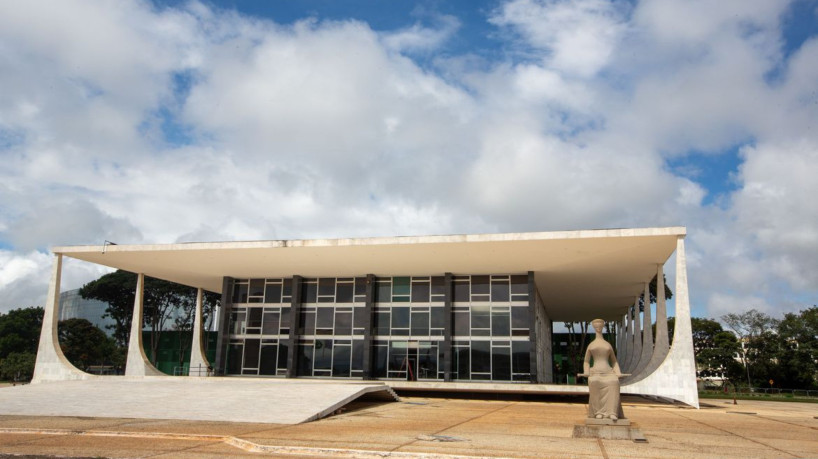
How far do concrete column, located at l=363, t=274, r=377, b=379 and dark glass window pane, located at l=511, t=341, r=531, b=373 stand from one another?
7379 mm

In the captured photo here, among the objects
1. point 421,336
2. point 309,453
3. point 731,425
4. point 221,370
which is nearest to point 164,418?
point 309,453

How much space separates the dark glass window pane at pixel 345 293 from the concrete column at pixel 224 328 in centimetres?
653

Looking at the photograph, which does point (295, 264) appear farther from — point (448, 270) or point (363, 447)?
point (363, 447)

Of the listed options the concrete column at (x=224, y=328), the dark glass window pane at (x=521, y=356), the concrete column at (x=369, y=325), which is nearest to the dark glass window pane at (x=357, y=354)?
the concrete column at (x=369, y=325)

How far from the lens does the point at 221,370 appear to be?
34188 mm

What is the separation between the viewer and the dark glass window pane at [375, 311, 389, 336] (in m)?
32.3

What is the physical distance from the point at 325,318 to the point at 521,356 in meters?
10.8

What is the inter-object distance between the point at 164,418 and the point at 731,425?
14.5 metres

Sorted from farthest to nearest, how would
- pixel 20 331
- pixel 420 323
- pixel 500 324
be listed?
pixel 20 331, pixel 420 323, pixel 500 324

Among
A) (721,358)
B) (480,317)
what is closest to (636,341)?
(480,317)

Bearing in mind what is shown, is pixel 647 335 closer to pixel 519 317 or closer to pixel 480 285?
pixel 519 317

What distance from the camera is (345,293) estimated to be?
33.5 meters

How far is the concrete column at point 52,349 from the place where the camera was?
30.6m

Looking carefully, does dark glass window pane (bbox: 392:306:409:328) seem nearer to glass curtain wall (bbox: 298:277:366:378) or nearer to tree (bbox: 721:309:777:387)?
glass curtain wall (bbox: 298:277:366:378)
